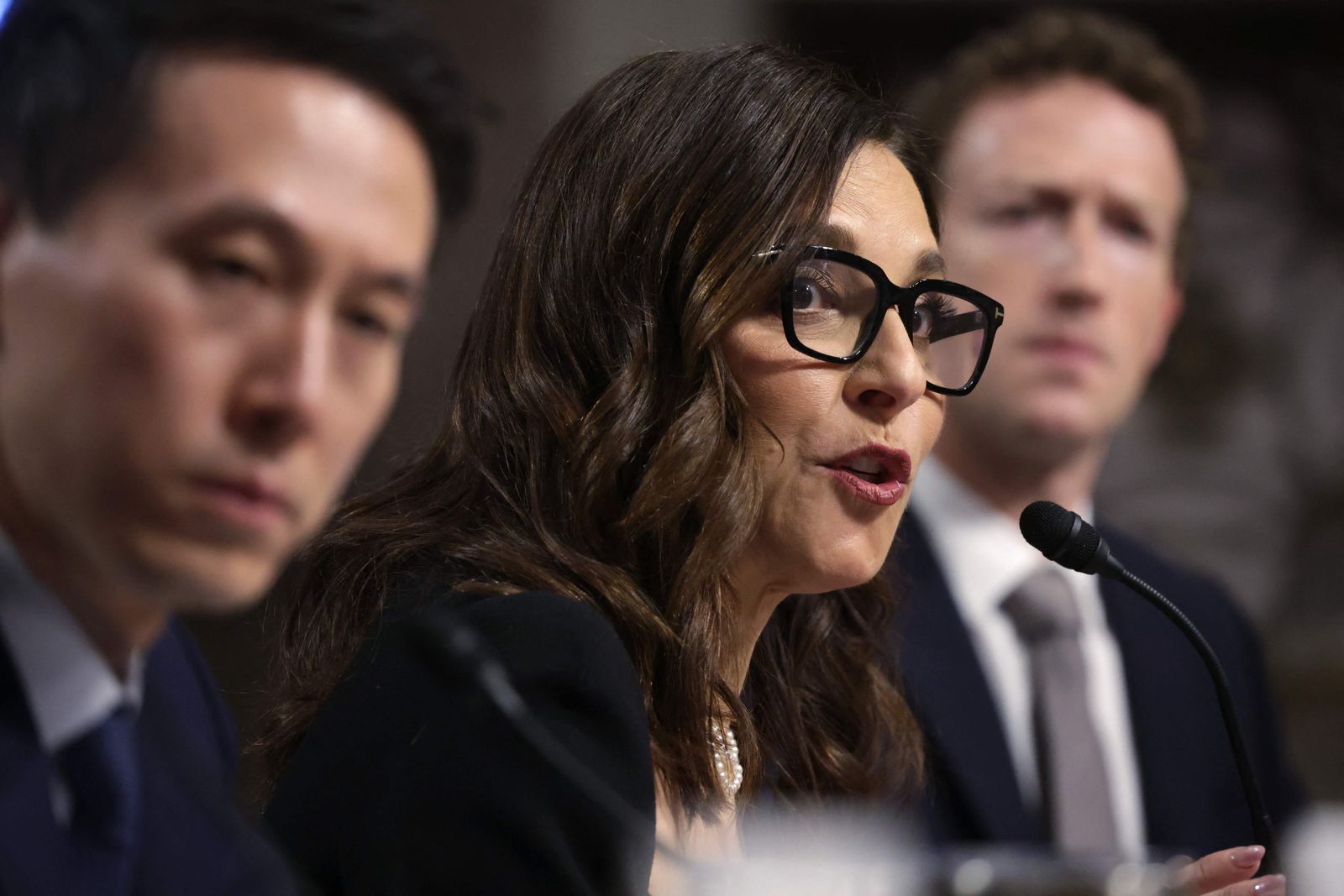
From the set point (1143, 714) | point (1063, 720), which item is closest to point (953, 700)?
point (1063, 720)

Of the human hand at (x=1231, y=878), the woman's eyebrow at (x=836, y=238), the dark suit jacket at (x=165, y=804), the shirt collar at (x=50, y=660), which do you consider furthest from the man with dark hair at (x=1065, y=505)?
the shirt collar at (x=50, y=660)

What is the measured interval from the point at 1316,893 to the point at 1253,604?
205 centimetres

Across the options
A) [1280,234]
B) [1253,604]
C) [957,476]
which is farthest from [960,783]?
[1280,234]

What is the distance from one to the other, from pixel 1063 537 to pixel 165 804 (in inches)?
27.3

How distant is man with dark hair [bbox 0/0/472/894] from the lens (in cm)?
59

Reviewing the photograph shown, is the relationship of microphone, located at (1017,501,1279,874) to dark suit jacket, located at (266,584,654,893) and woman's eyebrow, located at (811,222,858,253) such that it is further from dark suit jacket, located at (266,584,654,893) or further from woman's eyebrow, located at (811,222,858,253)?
dark suit jacket, located at (266,584,654,893)

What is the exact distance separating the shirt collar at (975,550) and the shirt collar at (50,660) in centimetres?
132

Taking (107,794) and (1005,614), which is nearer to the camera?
(107,794)

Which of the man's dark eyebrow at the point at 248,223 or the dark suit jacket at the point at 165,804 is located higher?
the man's dark eyebrow at the point at 248,223

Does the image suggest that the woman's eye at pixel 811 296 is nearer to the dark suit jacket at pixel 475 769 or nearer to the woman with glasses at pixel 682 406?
the woman with glasses at pixel 682 406

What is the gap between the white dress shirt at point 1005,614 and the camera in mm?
1811

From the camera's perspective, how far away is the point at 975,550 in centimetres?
186

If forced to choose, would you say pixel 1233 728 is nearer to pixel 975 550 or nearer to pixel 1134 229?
pixel 975 550

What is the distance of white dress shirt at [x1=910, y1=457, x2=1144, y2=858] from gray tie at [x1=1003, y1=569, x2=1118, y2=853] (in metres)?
0.01
